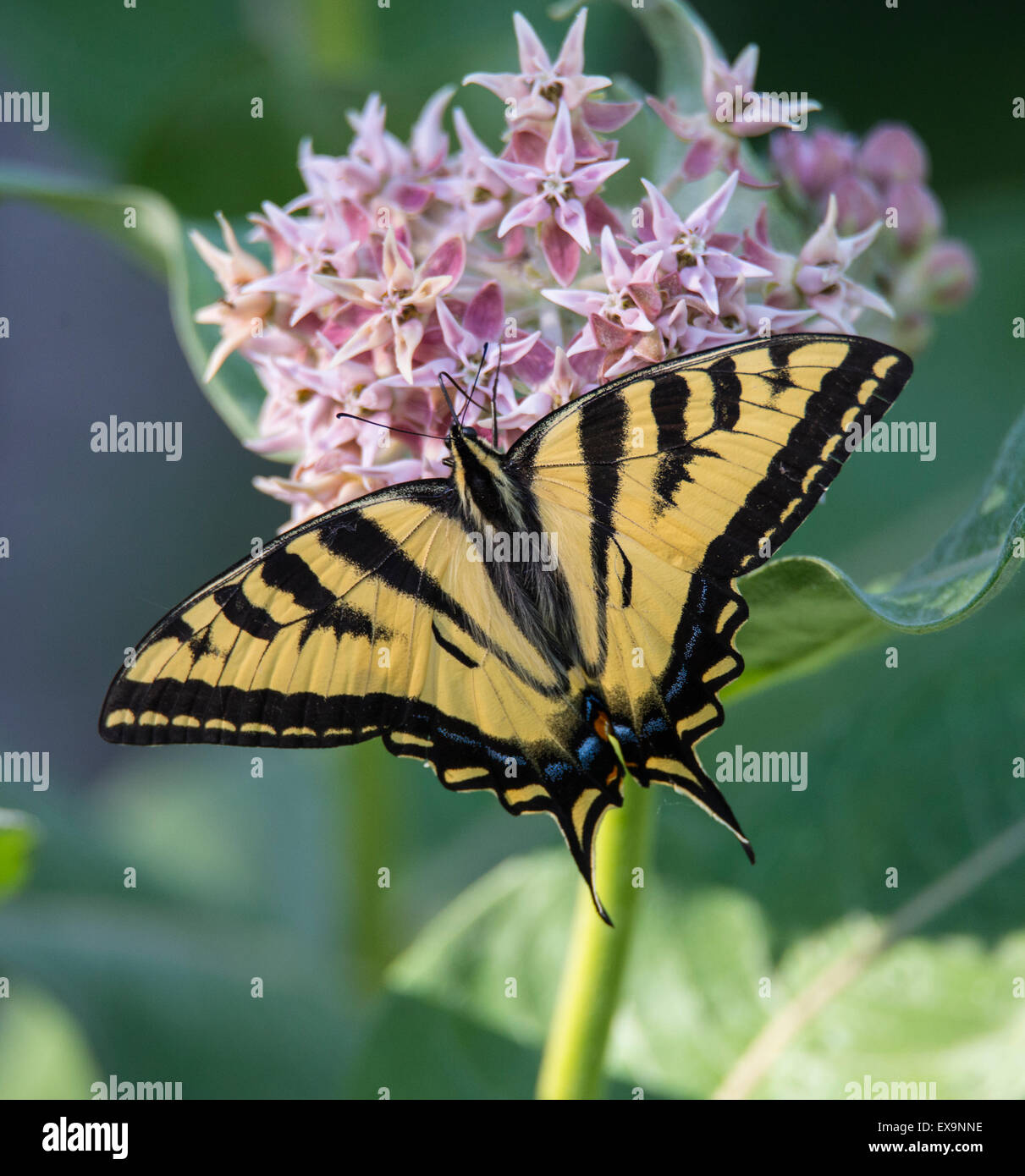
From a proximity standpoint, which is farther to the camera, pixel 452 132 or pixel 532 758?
pixel 452 132

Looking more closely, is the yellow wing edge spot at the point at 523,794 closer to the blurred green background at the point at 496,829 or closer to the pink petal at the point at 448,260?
the blurred green background at the point at 496,829

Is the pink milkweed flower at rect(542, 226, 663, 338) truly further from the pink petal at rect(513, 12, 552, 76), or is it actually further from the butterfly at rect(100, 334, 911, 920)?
the pink petal at rect(513, 12, 552, 76)

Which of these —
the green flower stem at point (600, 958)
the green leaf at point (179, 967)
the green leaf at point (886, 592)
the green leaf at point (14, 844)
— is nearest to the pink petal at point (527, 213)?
the green leaf at point (886, 592)

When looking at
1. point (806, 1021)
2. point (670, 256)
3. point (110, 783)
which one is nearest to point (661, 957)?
point (806, 1021)

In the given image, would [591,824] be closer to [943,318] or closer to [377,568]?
[377,568]

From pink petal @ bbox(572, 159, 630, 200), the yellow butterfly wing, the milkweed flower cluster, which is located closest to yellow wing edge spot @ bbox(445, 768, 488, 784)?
the yellow butterfly wing

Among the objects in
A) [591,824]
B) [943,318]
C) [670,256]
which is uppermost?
[943,318]

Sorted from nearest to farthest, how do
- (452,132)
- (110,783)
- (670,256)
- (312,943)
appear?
(670,256), (452,132), (312,943), (110,783)
